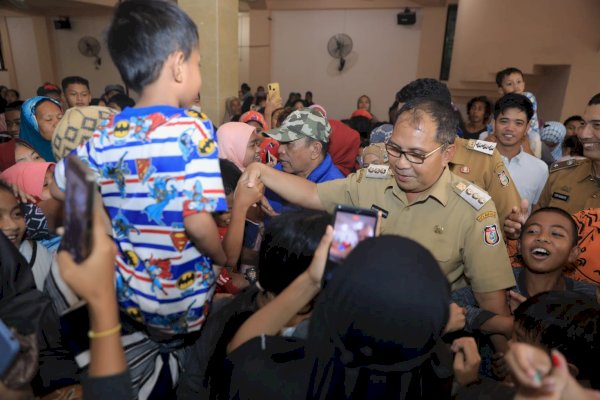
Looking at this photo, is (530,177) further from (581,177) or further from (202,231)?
(202,231)

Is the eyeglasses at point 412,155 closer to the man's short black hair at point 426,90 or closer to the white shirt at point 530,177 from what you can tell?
the man's short black hair at point 426,90

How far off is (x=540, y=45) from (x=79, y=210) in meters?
7.56

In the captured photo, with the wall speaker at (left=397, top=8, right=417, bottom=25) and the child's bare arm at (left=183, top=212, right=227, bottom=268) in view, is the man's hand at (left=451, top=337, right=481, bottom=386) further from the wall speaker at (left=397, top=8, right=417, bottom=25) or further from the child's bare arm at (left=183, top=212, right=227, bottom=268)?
the wall speaker at (left=397, top=8, right=417, bottom=25)

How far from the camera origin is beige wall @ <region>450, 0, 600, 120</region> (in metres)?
5.62

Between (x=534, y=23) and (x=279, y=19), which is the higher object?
(x=279, y=19)

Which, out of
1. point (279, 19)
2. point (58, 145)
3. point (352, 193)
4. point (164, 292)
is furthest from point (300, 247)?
point (279, 19)

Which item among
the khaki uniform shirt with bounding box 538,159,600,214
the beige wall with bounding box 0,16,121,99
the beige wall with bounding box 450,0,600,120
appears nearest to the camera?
the khaki uniform shirt with bounding box 538,159,600,214

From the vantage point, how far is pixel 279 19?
1087cm

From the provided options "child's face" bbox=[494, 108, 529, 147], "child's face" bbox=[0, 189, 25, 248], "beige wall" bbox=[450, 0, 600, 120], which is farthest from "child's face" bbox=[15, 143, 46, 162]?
"beige wall" bbox=[450, 0, 600, 120]

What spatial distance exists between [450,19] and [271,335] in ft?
35.0

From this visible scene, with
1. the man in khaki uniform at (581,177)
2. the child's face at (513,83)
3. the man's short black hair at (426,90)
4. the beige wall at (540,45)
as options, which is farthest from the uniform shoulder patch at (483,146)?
the beige wall at (540,45)

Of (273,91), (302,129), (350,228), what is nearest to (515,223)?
(350,228)

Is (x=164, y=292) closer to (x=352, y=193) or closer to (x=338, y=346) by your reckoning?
(x=338, y=346)

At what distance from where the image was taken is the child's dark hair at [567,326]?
928 millimetres
